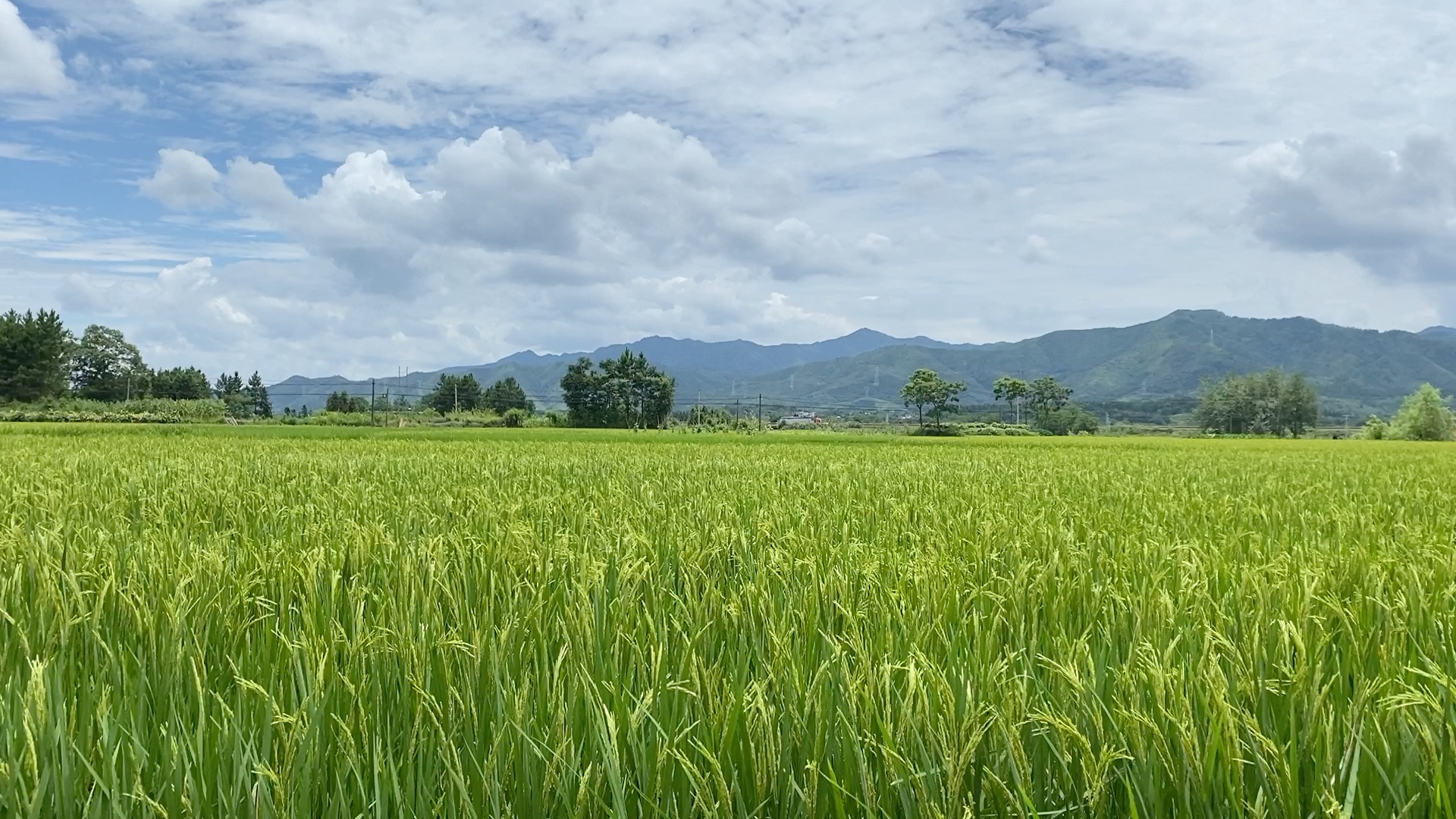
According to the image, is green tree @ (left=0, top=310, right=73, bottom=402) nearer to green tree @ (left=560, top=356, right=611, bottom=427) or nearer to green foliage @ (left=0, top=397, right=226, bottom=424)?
green foliage @ (left=0, top=397, right=226, bottom=424)

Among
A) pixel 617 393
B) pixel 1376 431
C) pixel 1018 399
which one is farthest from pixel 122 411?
pixel 1018 399

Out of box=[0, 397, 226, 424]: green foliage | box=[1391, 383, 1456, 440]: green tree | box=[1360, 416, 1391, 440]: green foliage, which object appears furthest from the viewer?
box=[1360, 416, 1391, 440]: green foliage

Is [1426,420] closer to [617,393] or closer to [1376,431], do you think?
[1376,431]

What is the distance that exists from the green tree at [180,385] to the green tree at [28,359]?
13.7m

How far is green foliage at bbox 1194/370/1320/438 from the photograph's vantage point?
119562 mm

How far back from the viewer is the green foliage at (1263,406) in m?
120

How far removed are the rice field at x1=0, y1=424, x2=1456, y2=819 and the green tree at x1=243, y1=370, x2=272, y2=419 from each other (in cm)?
7669

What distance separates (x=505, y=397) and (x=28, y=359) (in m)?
39.1

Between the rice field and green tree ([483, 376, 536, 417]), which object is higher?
green tree ([483, 376, 536, 417])

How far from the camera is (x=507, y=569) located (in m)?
2.99

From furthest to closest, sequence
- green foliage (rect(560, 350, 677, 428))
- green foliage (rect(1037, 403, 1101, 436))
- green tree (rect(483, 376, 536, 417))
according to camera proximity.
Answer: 1. green foliage (rect(1037, 403, 1101, 436))
2. green tree (rect(483, 376, 536, 417))
3. green foliage (rect(560, 350, 677, 428))

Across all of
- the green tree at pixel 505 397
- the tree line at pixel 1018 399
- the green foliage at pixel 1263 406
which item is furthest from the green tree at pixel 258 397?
the green foliage at pixel 1263 406

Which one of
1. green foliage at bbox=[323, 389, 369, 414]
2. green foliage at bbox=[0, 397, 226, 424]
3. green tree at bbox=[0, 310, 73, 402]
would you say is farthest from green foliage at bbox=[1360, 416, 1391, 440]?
green tree at bbox=[0, 310, 73, 402]

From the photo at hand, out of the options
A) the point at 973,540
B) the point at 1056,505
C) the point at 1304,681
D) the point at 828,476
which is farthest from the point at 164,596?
the point at 828,476
